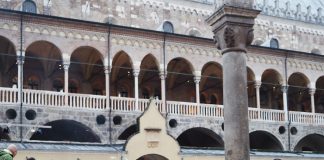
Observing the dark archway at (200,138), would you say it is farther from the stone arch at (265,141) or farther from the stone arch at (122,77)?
the stone arch at (122,77)

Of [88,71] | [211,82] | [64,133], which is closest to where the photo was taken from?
[64,133]

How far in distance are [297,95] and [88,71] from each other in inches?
580

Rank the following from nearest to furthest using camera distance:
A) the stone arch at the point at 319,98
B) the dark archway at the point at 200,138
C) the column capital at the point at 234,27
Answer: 1. the column capital at the point at 234,27
2. the dark archway at the point at 200,138
3. the stone arch at the point at 319,98

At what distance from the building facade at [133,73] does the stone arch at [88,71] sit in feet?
0.18

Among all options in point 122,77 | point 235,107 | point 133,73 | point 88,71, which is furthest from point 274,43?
point 235,107

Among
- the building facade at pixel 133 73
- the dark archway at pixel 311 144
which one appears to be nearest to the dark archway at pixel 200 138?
the building facade at pixel 133 73

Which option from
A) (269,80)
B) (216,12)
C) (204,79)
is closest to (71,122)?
(204,79)

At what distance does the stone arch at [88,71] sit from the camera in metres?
30.9

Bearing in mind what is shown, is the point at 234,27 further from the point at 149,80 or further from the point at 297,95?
the point at 297,95

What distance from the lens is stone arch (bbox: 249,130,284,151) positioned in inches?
1268

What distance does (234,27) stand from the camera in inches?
379

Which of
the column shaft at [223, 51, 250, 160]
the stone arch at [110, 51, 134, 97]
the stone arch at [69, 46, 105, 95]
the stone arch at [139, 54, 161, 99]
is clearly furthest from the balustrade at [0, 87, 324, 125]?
the column shaft at [223, 51, 250, 160]

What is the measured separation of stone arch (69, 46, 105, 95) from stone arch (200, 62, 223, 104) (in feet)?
20.7

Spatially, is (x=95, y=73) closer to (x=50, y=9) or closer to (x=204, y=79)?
(x=50, y=9)
